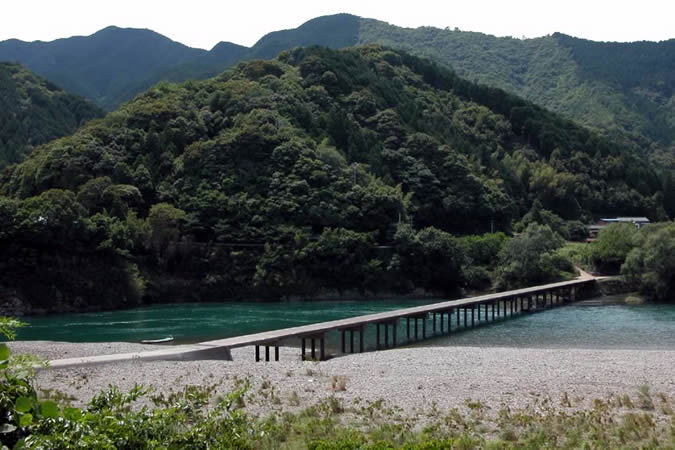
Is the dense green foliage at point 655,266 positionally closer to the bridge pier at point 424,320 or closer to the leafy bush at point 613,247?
the bridge pier at point 424,320

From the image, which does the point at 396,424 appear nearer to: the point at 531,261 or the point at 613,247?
the point at 531,261

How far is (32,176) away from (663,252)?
72.4 metres

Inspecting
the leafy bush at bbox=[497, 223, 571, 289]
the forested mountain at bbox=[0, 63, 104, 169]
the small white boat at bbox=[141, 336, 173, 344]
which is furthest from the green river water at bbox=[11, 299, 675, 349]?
the forested mountain at bbox=[0, 63, 104, 169]

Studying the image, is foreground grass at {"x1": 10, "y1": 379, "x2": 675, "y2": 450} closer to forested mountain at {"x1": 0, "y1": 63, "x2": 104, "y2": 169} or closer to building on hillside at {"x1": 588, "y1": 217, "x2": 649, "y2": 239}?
building on hillside at {"x1": 588, "y1": 217, "x2": 649, "y2": 239}

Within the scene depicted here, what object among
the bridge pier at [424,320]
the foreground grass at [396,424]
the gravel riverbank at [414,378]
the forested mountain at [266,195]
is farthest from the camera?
the forested mountain at [266,195]

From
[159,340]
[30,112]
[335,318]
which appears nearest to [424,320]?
[335,318]

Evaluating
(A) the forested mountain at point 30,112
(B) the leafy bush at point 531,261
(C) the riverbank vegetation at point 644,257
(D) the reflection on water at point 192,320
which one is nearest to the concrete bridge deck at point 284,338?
(D) the reflection on water at point 192,320

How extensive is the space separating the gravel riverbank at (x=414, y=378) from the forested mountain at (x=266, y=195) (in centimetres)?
4094

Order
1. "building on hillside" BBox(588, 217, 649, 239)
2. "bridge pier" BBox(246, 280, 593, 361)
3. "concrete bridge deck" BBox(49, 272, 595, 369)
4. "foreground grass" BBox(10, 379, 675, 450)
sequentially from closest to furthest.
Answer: "foreground grass" BBox(10, 379, 675, 450) < "concrete bridge deck" BBox(49, 272, 595, 369) < "bridge pier" BBox(246, 280, 593, 361) < "building on hillside" BBox(588, 217, 649, 239)

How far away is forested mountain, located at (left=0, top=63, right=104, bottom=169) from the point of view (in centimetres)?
11606

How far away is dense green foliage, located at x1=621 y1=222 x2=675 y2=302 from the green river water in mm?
3608

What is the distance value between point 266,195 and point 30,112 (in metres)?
62.1

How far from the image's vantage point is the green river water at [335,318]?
43.5 meters

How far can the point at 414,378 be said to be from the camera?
25547mm
